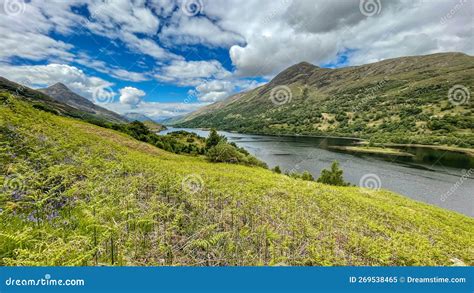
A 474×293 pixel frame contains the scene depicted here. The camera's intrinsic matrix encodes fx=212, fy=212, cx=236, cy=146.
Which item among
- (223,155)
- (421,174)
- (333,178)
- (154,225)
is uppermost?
(223,155)

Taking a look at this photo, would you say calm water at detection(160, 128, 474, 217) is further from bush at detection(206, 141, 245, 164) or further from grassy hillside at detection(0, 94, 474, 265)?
grassy hillside at detection(0, 94, 474, 265)

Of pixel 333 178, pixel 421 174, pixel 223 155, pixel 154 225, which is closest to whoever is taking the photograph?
pixel 154 225

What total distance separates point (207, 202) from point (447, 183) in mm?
64258

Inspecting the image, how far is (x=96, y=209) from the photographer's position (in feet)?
19.4

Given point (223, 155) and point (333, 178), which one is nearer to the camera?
point (333, 178)

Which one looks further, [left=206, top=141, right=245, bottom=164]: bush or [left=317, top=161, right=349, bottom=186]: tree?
[left=206, top=141, right=245, bottom=164]: bush

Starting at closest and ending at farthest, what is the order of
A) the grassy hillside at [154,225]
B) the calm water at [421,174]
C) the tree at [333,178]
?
1. the grassy hillside at [154,225]
2. the tree at [333,178]
3. the calm water at [421,174]

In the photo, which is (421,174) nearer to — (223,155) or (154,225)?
(223,155)

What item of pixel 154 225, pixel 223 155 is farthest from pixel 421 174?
pixel 154 225

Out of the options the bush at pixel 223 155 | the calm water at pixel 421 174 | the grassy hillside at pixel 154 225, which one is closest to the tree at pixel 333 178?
the bush at pixel 223 155

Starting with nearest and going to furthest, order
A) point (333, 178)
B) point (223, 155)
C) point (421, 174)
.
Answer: point (333, 178)
point (223, 155)
point (421, 174)

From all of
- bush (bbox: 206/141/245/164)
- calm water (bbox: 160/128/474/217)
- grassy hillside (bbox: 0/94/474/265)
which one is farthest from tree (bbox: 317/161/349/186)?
grassy hillside (bbox: 0/94/474/265)

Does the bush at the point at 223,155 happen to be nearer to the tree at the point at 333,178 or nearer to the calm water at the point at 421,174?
the tree at the point at 333,178

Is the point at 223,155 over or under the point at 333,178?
over
